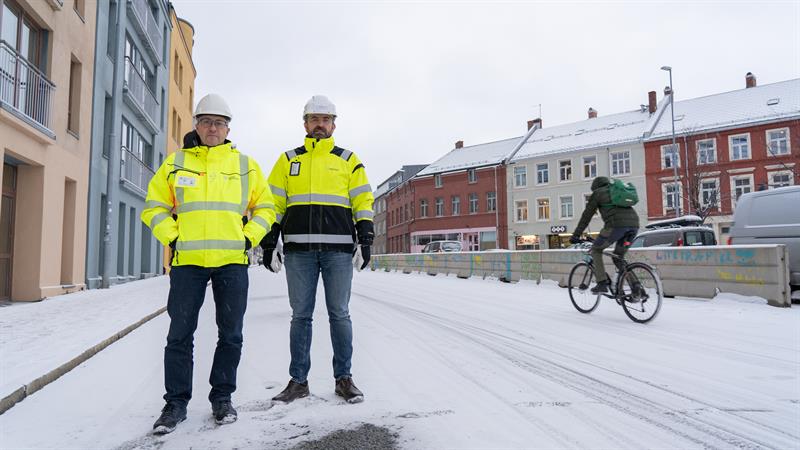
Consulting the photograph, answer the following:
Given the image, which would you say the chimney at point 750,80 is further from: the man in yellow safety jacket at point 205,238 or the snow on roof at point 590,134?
the man in yellow safety jacket at point 205,238

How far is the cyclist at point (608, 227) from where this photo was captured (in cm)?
671

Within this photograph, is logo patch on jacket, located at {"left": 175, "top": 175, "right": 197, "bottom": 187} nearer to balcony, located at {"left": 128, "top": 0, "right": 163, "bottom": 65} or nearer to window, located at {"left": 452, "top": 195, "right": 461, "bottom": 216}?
balcony, located at {"left": 128, "top": 0, "right": 163, "bottom": 65}

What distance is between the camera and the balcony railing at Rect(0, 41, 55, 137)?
9.73 m

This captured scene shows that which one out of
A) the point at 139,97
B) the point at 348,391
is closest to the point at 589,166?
the point at 139,97

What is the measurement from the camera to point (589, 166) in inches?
1598

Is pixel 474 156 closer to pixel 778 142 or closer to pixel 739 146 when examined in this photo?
pixel 739 146

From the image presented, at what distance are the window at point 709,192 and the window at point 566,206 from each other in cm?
921

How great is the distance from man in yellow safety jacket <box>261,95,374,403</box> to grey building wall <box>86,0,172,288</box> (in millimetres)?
13129

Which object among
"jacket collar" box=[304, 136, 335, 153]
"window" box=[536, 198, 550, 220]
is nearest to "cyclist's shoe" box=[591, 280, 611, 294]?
"jacket collar" box=[304, 136, 335, 153]

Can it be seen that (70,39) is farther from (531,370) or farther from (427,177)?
(427,177)

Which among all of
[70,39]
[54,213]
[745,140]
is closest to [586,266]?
[54,213]

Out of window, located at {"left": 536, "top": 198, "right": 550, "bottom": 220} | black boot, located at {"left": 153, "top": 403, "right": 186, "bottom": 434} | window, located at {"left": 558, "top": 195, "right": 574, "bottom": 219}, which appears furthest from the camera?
window, located at {"left": 536, "top": 198, "right": 550, "bottom": 220}

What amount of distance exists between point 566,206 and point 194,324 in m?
41.2

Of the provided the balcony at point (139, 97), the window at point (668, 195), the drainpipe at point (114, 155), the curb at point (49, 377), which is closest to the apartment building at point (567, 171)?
the window at point (668, 195)
